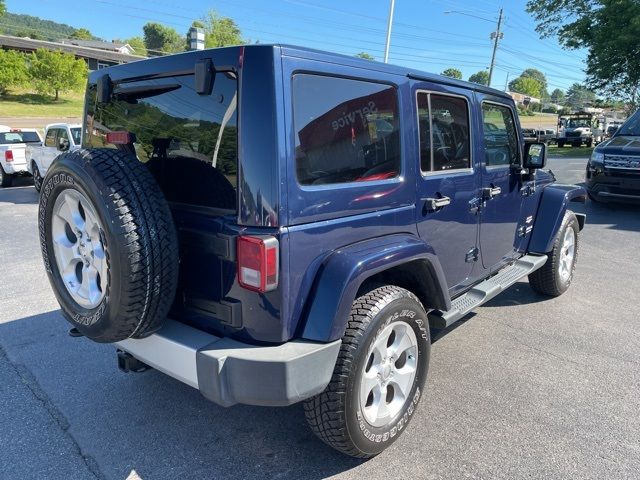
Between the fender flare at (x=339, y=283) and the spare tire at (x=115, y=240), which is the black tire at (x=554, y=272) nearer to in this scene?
the fender flare at (x=339, y=283)

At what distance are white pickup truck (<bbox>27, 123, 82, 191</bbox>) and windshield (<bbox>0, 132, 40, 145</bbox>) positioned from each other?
1.66 metres

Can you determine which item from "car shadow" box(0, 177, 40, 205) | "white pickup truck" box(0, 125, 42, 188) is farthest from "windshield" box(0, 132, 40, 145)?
"car shadow" box(0, 177, 40, 205)

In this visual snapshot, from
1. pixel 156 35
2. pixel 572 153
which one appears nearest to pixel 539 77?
pixel 156 35

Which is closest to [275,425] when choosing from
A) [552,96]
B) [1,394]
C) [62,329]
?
[1,394]

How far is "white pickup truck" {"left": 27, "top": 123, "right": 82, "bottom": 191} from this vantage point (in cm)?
1017

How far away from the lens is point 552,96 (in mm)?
178625

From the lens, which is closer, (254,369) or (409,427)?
(254,369)

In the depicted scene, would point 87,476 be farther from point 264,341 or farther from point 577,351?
point 577,351

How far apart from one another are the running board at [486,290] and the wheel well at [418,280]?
19cm

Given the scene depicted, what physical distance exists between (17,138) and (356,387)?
1458 centimetres

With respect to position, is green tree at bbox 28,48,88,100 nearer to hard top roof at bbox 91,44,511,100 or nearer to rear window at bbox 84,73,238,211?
hard top roof at bbox 91,44,511,100

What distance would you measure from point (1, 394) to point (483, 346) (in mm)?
3380

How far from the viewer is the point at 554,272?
4.58 m

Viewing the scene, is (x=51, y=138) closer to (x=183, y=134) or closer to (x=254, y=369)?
(x=183, y=134)
